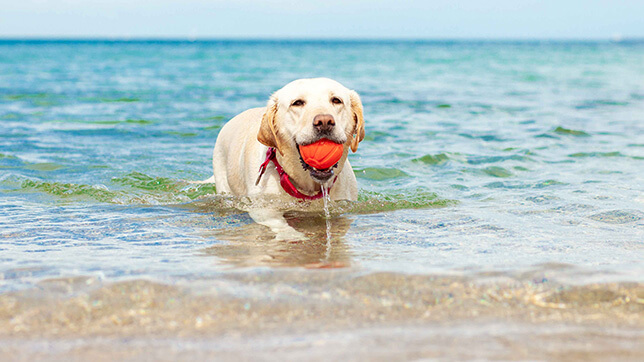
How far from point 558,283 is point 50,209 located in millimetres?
4487

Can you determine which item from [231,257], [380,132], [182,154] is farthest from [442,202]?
[380,132]

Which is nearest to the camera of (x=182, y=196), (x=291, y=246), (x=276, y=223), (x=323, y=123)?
(x=291, y=246)

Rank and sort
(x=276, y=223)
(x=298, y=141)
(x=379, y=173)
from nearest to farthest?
(x=298, y=141), (x=276, y=223), (x=379, y=173)

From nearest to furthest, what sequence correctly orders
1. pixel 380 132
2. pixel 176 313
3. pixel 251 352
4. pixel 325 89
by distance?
pixel 251 352 → pixel 176 313 → pixel 325 89 → pixel 380 132

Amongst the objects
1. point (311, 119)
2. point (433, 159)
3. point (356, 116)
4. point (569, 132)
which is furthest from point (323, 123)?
point (569, 132)

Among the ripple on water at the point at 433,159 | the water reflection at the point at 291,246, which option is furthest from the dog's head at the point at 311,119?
the ripple on water at the point at 433,159

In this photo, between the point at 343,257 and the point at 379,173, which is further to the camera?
the point at 379,173

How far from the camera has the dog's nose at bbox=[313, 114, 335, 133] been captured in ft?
15.9

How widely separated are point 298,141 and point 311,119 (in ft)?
0.74

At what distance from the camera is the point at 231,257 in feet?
13.4

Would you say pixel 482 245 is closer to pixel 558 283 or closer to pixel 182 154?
pixel 558 283

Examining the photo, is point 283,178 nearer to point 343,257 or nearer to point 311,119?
point 311,119

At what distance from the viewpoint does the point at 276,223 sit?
5.13 meters

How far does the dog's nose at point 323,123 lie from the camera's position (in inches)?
191
